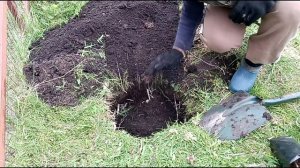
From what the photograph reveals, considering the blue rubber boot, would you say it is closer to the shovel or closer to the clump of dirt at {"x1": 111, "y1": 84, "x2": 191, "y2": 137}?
the shovel

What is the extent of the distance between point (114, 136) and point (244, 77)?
90 centimetres

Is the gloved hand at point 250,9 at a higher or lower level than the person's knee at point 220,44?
higher

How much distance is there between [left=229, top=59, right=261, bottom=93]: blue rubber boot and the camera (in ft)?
8.62

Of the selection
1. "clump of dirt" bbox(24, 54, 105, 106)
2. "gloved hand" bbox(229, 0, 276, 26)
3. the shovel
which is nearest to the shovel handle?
the shovel

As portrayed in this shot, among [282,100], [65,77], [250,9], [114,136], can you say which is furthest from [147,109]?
[250,9]

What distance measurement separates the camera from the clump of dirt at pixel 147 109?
103 inches

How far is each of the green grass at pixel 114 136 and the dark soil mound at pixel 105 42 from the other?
11 centimetres

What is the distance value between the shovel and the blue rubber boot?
84mm

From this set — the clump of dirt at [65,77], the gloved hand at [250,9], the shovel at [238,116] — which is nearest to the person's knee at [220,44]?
the shovel at [238,116]

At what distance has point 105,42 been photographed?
9.59 feet

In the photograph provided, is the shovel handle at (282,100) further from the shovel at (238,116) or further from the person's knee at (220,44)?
A: the person's knee at (220,44)

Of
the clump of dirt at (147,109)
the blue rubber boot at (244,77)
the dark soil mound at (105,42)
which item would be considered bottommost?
the clump of dirt at (147,109)

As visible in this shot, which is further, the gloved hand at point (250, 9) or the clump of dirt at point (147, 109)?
the clump of dirt at point (147, 109)

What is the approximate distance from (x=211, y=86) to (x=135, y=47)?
0.60m
